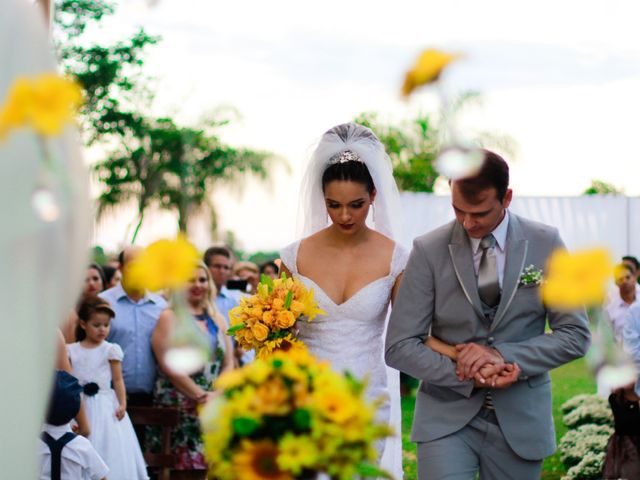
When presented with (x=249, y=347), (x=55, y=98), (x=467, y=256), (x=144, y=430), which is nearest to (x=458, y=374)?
(x=467, y=256)

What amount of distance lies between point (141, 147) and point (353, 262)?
105 ft

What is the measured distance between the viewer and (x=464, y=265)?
14.1ft

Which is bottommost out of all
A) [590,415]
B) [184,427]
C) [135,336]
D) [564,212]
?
[590,415]

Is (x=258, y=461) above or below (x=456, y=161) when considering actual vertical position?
below

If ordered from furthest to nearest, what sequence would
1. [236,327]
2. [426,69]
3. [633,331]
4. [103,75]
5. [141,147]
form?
[141,147], [103,75], [633,331], [236,327], [426,69]

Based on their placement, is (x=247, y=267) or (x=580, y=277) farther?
(x=247, y=267)

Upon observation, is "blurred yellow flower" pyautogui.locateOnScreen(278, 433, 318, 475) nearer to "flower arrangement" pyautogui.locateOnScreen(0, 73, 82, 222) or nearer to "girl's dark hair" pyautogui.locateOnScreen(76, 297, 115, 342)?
"flower arrangement" pyautogui.locateOnScreen(0, 73, 82, 222)

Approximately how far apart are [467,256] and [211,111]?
31.6 metres

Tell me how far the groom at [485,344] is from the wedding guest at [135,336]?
3649 mm

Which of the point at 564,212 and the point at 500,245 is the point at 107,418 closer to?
the point at 500,245

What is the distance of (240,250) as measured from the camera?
4094 cm

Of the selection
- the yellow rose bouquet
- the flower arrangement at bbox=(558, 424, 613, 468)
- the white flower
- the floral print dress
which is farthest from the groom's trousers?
the flower arrangement at bbox=(558, 424, 613, 468)

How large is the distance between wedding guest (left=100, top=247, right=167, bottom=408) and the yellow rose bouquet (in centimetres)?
297

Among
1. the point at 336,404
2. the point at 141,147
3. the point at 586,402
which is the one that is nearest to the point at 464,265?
the point at 336,404
